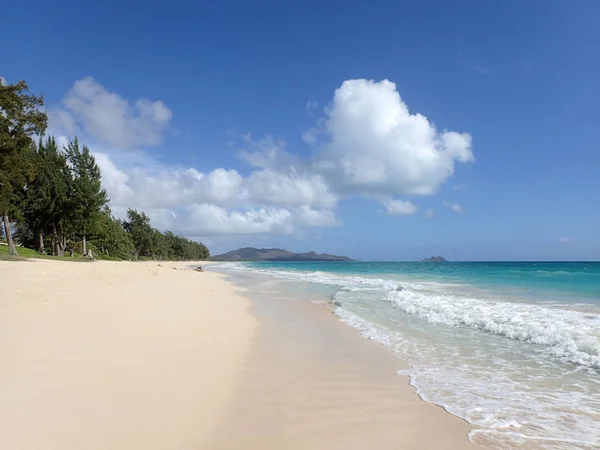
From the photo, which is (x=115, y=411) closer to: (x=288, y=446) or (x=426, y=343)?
(x=288, y=446)

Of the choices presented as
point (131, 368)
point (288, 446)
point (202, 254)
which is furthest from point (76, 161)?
point (202, 254)

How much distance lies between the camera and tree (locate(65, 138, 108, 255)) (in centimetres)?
4188

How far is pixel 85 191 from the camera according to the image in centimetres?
4212

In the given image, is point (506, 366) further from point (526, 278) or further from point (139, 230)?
point (139, 230)

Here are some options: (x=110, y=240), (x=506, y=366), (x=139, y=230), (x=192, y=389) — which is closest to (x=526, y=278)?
(x=506, y=366)

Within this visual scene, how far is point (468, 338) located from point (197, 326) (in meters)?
6.99

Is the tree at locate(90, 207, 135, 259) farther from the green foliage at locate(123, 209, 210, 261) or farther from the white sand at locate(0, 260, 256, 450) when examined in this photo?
the white sand at locate(0, 260, 256, 450)

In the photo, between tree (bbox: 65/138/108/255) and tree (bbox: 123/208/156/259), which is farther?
tree (bbox: 123/208/156/259)

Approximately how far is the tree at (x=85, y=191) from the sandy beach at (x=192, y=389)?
37796mm

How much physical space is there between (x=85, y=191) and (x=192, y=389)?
4461 cm

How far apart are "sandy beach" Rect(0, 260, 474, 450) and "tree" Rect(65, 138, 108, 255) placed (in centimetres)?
3780

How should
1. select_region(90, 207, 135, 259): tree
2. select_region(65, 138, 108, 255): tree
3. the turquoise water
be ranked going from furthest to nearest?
select_region(90, 207, 135, 259): tree → select_region(65, 138, 108, 255): tree → the turquoise water

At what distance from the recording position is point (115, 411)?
159 inches

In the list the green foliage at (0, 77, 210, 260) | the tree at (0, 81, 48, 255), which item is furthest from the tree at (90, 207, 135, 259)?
the tree at (0, 81, 48, 255)
